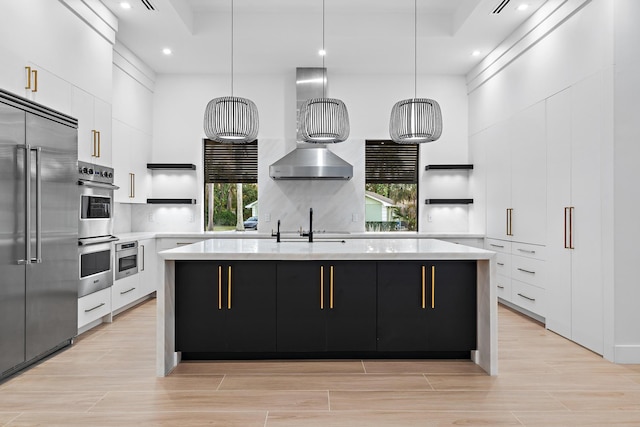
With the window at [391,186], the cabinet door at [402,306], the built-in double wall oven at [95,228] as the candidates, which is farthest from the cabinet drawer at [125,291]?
the window at [391,186]

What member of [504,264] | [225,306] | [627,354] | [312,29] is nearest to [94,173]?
[225,306]

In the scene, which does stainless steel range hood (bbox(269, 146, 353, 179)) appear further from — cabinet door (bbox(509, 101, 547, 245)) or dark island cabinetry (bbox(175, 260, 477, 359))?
dark island cabinetry (bbox(175, 260, 477, 359))

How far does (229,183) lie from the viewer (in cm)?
672

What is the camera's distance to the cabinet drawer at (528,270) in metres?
4.51

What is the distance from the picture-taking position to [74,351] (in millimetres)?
3699

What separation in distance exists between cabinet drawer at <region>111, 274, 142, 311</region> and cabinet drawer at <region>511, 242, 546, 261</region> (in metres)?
4.31

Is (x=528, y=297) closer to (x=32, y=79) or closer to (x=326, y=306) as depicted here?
(x=326, y=306)

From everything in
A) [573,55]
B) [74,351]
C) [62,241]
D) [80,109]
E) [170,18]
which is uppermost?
[170,18]

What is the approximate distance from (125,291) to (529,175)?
4.49 metres

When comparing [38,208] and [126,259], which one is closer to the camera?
[38,208]

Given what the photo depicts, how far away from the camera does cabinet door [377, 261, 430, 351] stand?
11.1ft

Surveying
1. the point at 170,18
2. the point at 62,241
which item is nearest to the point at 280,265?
the point at 62,241

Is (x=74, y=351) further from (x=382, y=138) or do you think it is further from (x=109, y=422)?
(x=382, y=138)

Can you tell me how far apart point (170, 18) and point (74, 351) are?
3293mm
